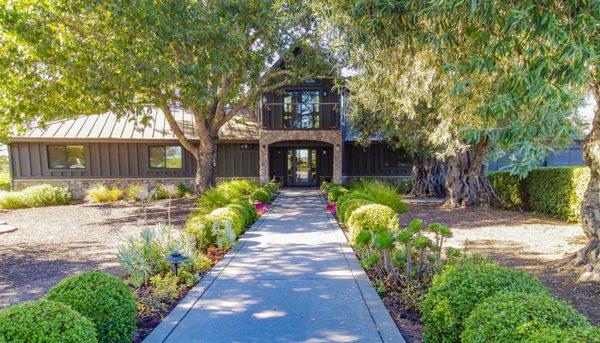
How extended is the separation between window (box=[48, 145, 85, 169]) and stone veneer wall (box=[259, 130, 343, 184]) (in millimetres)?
10311

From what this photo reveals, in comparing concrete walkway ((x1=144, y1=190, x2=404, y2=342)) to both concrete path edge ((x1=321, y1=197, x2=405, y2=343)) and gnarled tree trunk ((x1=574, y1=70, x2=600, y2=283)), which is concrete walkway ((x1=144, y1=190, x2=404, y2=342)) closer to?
concrete path edge ((x1=321, y1=197, x2=405, y2=343))

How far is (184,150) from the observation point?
19.3 meters

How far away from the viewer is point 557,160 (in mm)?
21594

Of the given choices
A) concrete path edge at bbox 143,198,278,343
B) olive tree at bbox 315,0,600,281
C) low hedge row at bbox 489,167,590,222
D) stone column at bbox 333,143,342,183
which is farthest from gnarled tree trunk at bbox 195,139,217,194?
low hedge row at bbox 489,167,590,222

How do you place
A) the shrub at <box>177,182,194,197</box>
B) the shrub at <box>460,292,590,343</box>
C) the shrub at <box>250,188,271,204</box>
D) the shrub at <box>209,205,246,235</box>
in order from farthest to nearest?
the shrub at <box>177,182,194,197</box> → the shrub at <box>250,188,271,204</box> → the shrub at <box>209,205,246,235</box> → the shrub at <box>460,292,590,343</box>

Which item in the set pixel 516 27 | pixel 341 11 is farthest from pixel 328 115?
pixel 516 27

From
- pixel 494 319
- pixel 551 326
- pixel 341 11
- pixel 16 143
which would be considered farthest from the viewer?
pixel 16 143

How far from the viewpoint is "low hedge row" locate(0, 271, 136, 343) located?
84.7 inches

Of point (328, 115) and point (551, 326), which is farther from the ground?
point (328, 115)

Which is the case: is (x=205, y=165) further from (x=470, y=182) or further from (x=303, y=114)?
(x=470, y=182)

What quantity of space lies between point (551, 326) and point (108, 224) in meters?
10.8

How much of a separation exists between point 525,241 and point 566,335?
6.39m

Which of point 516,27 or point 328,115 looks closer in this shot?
point 516,27

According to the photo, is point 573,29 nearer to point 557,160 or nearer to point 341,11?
point 341,11
